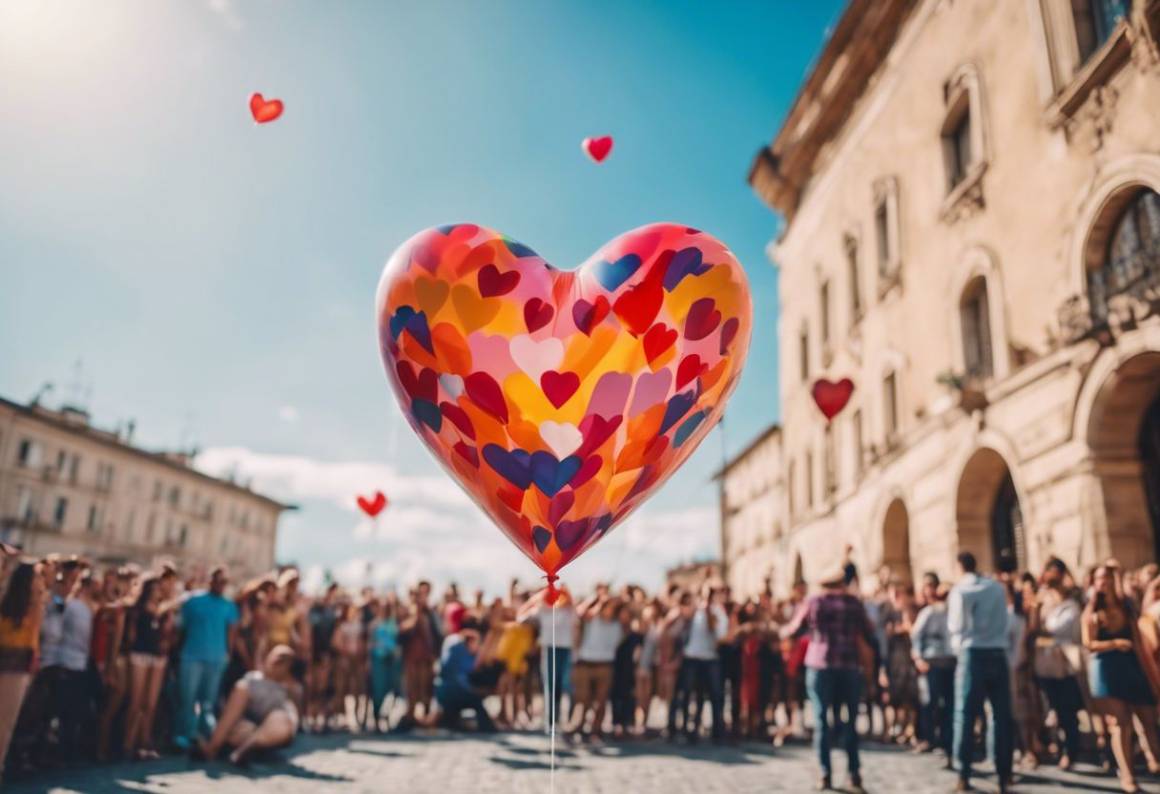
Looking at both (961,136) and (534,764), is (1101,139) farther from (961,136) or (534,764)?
(534,764)

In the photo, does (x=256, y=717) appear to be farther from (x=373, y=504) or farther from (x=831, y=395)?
(x=831, y=395)

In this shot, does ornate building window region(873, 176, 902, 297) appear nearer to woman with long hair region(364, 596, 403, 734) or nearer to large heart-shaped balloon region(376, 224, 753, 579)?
woman with long hair region(364, 596, 403, 734)

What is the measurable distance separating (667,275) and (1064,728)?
684cm

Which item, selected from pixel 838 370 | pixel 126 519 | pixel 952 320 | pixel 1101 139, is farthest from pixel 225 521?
pixel 1101 139

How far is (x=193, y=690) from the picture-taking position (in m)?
8.20

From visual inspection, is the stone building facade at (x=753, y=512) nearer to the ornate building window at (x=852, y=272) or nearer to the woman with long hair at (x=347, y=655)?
the ornate building window at (x=852, y=272)

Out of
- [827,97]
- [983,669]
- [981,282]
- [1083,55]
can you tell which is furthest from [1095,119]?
[827,97]

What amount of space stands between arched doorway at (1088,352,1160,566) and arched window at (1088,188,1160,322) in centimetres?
97

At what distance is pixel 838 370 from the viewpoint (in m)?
21.0

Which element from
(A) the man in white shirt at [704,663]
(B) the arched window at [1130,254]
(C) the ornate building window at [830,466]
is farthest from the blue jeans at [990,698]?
(C) the ornate building window at [830,466]

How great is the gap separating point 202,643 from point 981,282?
1302 cm

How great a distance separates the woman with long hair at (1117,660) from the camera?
6438 mm

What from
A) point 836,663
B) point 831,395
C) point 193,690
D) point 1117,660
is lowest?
point 193,690

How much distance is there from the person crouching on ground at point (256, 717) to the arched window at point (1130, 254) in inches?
408
